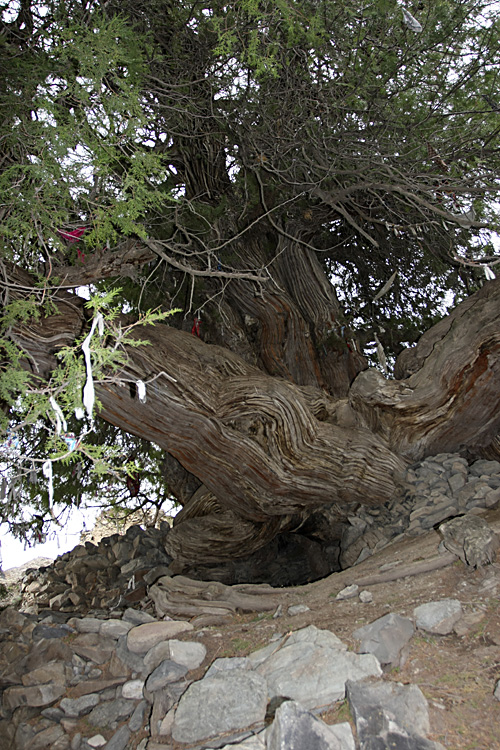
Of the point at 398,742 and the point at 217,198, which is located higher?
the point at 217,198

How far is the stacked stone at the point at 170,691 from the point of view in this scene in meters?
2.12

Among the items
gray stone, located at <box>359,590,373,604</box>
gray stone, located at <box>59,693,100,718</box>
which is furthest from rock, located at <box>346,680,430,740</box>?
gray stone, located at <box>59,693,100,718</box>

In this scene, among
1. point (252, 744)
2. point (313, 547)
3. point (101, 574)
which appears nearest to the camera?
point (252, 744)

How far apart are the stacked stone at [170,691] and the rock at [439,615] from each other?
0.41 metres

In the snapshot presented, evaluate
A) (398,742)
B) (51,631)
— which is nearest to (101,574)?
(51,631)

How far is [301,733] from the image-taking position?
1992 mm

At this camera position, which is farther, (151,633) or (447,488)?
(447,488)

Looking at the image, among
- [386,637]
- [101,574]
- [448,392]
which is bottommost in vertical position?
[386,637]

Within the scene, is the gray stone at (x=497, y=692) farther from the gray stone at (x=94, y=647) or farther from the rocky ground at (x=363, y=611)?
the gray stone at (x=94, y=647)

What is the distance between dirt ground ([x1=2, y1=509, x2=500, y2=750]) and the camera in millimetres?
2100

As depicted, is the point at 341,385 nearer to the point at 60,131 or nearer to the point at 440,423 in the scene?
the point at 440,423

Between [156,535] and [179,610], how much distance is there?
2.30 m

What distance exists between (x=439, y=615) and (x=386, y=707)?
787 mm

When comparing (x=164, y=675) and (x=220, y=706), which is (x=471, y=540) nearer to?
(x=220, y=706)
